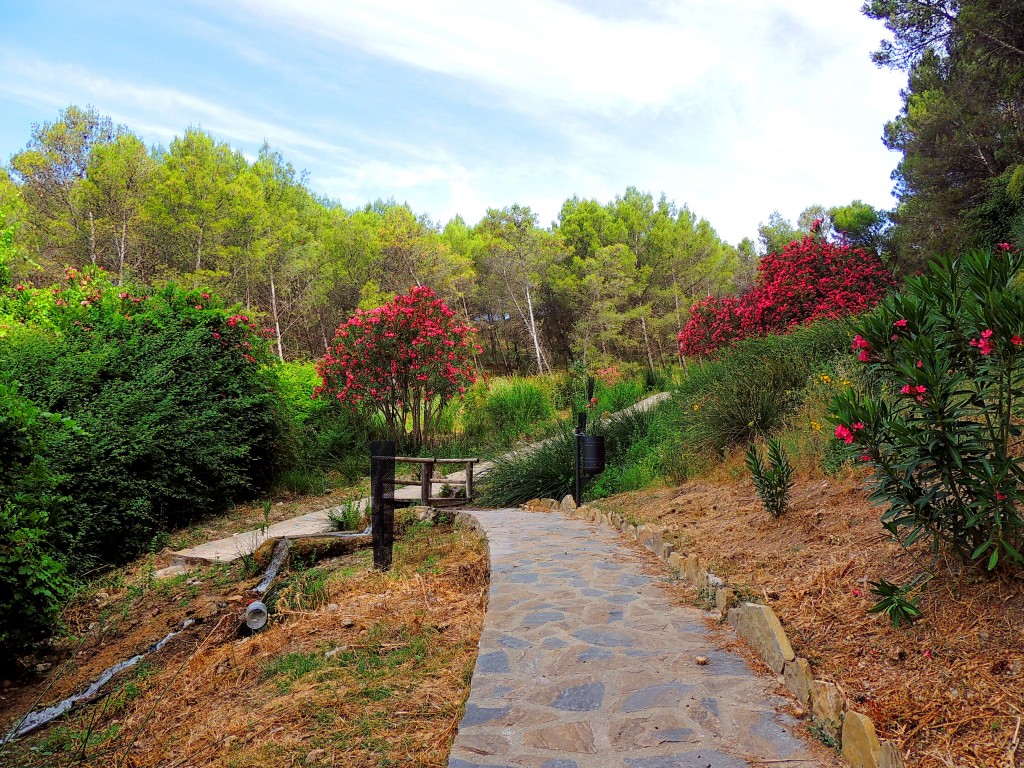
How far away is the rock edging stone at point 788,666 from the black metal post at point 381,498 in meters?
2.01

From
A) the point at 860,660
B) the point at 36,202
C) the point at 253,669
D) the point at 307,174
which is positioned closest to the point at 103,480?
the point at 253,669

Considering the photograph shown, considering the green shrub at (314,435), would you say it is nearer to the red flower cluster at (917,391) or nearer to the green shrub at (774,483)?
the green shrub at (774,483)

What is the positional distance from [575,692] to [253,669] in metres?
1.73

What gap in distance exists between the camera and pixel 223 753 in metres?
2.10

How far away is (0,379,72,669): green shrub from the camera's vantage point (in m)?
3.44

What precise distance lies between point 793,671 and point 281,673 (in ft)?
7.28

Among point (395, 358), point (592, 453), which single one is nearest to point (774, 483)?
point (592, 453)

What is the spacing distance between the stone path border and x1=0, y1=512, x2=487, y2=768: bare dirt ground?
1221 millimetres

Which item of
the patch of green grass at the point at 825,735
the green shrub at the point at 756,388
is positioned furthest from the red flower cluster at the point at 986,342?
the green shrub at the point at 756,388

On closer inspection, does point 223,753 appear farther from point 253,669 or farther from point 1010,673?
point 1010,673

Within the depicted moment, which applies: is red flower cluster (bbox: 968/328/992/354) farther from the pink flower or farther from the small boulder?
the small boulder

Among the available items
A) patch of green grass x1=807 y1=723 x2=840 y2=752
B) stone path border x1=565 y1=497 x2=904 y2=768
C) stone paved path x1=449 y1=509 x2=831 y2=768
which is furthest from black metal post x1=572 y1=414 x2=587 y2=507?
patch of green grass x1=807 y1=723 x2=840 y2=752

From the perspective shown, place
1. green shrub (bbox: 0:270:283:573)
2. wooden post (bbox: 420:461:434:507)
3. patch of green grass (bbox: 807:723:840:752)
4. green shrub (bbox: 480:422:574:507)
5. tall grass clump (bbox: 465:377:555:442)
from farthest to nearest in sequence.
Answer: tall grass clump (bbox: 465:377:555:442), green shrub (bbox: 480:422:574:507), wooden post (bbox: 420:461:434:507), green shrub (bbox: 0:270:283:573), patch of green grass (bbox: 807:723:840:752)

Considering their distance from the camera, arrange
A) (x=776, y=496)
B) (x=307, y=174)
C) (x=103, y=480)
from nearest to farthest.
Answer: (x=776, y=496) < (x=103, y=480) < (x=307, y=174)
